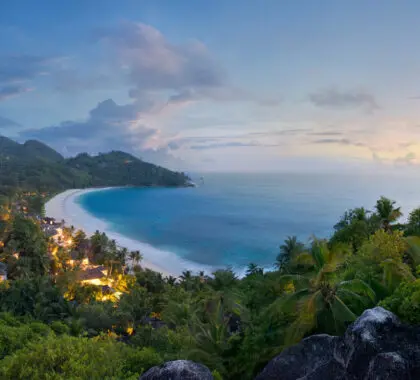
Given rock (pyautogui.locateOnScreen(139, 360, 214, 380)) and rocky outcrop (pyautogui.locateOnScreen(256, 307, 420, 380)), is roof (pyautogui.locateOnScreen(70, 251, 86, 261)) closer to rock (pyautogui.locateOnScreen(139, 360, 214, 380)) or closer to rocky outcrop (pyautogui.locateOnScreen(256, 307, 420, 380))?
rock (pyautogui.locateOnScreen(139, 360, 214, 380))

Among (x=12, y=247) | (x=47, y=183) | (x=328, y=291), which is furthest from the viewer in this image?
(x=47, y=183)

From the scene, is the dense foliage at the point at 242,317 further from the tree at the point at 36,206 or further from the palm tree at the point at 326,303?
the tree at the point at 36,206

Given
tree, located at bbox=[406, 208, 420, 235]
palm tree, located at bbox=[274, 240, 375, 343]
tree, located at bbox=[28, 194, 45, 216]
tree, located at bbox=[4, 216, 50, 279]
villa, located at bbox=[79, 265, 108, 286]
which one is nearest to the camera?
palm tree, located at bbox=[274, 240, 375, 343]

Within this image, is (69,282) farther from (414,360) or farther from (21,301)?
(414,360)

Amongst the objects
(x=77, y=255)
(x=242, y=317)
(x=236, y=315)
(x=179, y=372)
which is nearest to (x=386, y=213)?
(x=236, y=315)

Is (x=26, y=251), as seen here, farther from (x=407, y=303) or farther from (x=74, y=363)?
(x=407, y=303)

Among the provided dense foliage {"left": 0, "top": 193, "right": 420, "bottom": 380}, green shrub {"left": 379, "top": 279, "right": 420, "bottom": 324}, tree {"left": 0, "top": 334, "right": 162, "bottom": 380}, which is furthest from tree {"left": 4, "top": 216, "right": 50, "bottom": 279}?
green shrub {"left": 379, "top": 279, "right": 420, "bottom": 324}

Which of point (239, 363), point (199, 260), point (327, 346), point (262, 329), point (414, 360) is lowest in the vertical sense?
point (199, 260)

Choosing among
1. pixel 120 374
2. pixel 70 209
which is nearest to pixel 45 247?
pixel 120 374
